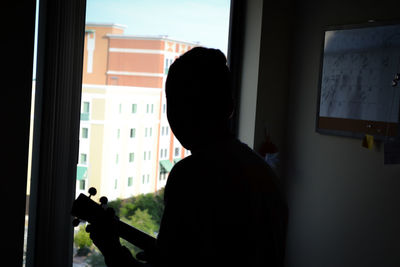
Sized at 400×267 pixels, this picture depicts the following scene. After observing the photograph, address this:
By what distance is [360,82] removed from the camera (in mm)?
2689

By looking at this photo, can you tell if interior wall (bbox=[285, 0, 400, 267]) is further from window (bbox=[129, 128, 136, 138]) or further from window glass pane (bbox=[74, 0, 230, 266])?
window (bbox=[129, 128, 136, 138])

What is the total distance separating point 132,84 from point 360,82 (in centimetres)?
129

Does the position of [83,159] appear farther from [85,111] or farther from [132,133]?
[132,133]

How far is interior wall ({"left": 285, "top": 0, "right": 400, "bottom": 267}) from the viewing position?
259 cm

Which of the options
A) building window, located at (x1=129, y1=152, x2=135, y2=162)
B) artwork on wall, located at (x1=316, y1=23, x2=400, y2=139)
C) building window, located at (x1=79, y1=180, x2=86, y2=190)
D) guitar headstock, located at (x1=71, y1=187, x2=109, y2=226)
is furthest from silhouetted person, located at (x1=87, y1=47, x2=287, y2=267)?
artwork on wall, located at (x1=316, y1=23, x2=400, y2=139)

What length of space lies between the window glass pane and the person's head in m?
1.42

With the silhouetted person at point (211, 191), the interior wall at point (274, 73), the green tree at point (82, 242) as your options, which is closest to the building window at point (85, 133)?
the green tree at point (82, 242)

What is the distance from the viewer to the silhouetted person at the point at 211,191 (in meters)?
0.93

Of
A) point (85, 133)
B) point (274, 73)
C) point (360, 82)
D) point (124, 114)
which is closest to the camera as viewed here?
point (85, 133)

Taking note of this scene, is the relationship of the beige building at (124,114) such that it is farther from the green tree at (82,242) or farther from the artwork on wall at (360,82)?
the artwork on wall at (360,82)

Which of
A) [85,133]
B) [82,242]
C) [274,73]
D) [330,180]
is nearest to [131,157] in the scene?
[85,133]

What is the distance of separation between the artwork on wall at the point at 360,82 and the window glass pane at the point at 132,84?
2.42 feet

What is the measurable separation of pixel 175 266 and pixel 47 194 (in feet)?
4.53

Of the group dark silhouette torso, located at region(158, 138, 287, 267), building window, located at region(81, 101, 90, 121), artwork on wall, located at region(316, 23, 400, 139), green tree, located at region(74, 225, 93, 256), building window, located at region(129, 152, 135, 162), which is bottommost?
green tree, located at region(74, 225, 93, 256)
